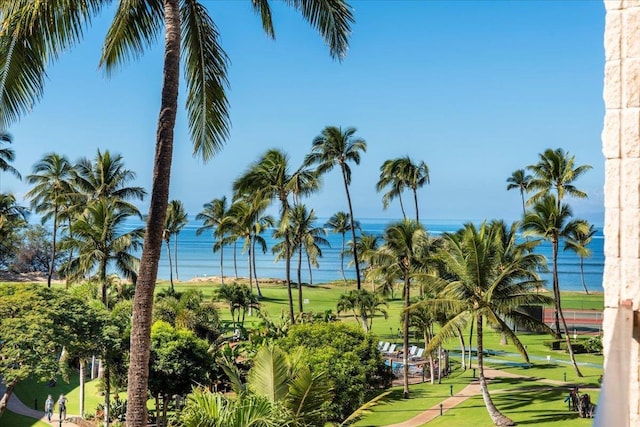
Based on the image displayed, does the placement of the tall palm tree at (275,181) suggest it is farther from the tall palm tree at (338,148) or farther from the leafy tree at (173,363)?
the leafy tree at (173,363)

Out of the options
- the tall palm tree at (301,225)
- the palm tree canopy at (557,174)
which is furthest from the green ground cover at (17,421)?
the palm tree canopy at (557,174)

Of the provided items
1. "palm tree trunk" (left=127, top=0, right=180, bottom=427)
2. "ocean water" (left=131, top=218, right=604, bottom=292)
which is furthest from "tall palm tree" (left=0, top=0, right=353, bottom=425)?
"ocean water" (left=131, top=218, right=604, bottom=292)

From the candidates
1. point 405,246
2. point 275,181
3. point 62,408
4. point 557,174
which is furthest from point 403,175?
point 62,408

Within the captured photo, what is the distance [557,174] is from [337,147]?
14058 millimetres

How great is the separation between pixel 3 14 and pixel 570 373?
88.3 ft

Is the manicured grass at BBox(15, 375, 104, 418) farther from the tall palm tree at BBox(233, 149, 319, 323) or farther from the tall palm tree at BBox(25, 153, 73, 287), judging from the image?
the tall palm tree at BBox(25, 153, 73, 287)

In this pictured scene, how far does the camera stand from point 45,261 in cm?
7131

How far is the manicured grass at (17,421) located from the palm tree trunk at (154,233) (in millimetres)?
14838

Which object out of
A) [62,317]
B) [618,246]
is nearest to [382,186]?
[62,317]

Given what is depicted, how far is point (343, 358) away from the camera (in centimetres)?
2183

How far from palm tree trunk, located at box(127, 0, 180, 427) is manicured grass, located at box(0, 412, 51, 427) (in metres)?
14.8

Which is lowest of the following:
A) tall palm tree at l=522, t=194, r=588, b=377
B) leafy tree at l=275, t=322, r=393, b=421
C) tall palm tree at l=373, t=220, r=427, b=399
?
leafy tree at l=275, t=322, r=393, b=421

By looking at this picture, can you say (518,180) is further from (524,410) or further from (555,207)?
(524,410)

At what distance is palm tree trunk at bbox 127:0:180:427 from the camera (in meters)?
7.97
